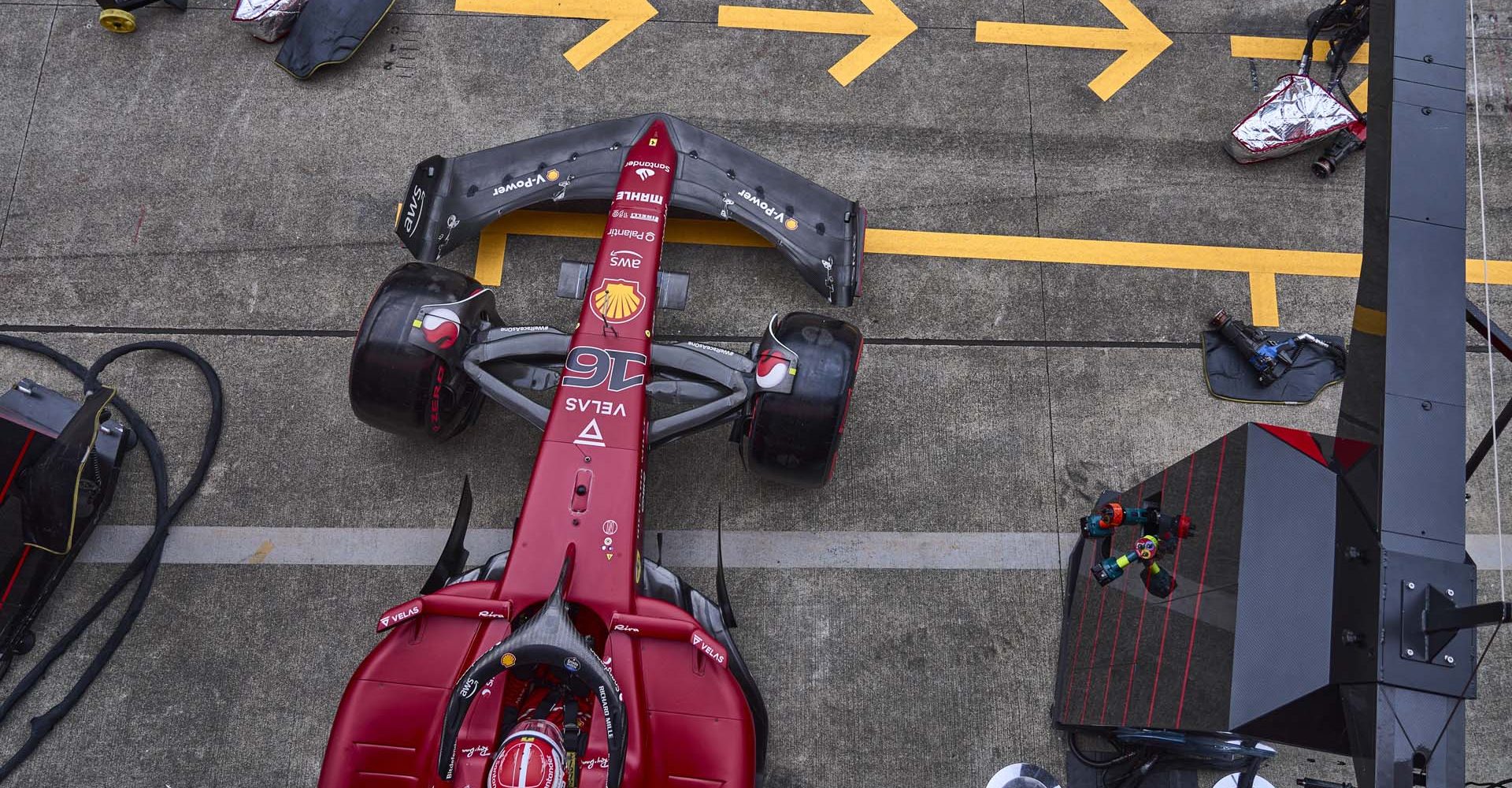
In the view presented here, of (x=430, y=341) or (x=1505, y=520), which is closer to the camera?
Result: (x=430, y=341)

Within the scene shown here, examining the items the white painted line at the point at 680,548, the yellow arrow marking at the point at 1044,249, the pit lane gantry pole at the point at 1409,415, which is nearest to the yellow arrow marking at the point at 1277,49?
the yellow arrow marking at the point at 1044,249

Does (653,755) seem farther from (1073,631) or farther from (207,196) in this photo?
(207,196)

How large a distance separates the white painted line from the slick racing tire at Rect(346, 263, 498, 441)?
79cm

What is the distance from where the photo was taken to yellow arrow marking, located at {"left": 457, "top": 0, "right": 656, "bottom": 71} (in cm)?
773

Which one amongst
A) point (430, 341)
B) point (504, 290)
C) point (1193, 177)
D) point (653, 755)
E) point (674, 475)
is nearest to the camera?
point (653, 755)

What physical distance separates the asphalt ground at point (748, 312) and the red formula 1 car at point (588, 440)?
65 centimetres

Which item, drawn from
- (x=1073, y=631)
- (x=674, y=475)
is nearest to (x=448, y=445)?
(x=674, y=475)

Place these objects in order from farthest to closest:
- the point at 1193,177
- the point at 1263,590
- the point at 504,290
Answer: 1. the point at 1193,177
2. the point at 504,290
3. the point at 1263,590

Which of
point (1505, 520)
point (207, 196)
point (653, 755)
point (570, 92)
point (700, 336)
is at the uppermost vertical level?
point (570, 92)

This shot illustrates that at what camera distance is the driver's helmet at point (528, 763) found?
12.3 feet

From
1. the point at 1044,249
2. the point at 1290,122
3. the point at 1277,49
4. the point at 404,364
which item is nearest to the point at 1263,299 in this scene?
the point at 1290,122

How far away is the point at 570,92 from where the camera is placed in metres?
7.51

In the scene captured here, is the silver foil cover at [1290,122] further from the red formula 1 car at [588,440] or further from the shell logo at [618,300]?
the shell logo at [618,300]

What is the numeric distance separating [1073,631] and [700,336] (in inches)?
121
